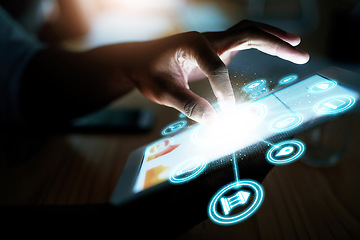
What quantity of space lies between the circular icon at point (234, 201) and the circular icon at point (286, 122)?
0.22ft

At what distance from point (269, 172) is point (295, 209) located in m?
0.14

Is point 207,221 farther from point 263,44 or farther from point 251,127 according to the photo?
point 263,44

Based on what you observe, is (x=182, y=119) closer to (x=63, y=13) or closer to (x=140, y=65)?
(x=140, y=65)

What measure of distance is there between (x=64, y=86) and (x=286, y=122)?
515mm

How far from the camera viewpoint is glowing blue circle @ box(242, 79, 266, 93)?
0.31m

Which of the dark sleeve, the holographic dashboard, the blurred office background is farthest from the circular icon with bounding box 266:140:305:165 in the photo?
the blurred office background

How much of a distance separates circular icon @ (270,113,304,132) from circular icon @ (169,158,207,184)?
9 cm

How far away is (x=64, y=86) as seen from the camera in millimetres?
598

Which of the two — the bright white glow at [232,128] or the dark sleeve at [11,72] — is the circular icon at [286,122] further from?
the dark sleeve at [11,72]

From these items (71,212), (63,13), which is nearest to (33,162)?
(71,212)

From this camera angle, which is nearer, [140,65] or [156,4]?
[140,65]

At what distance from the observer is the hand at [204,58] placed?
12.0 inches

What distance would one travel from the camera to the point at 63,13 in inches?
57.7

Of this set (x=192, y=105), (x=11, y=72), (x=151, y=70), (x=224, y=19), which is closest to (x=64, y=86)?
(x=11, y=72)
